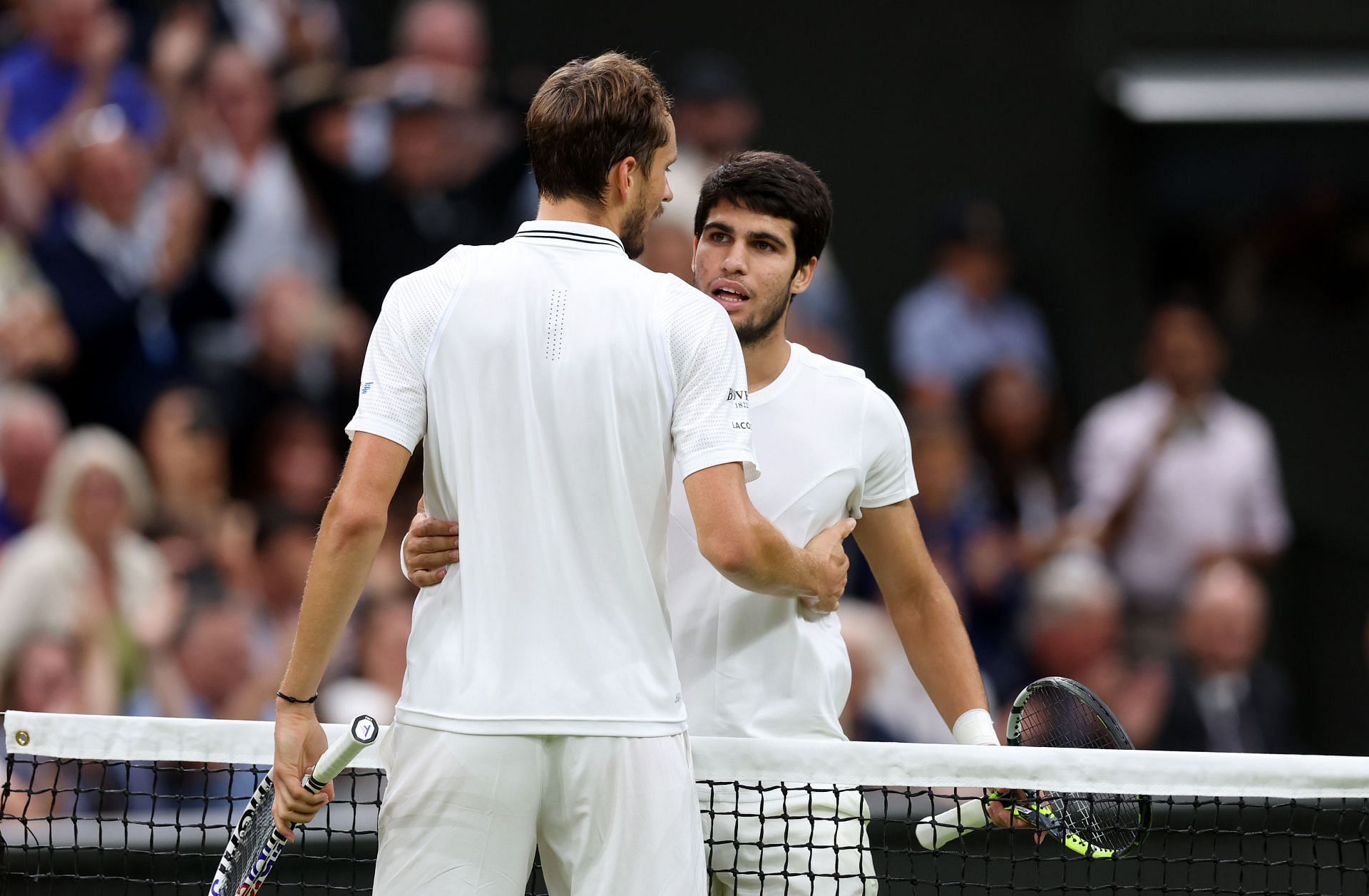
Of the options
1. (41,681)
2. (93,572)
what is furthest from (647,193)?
(93,572)

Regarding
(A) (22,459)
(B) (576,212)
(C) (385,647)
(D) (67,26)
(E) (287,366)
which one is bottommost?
(B) (576,212)

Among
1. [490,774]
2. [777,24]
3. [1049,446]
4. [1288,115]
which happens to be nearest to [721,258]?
[490,774]

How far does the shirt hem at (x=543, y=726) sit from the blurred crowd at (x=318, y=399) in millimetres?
3813

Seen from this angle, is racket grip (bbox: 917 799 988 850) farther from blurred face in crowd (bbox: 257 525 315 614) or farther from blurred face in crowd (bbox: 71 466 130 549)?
blurred face in crowd (bbox: 71 466 130 549)

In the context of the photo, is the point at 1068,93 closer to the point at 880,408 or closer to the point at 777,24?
the point at 777,24

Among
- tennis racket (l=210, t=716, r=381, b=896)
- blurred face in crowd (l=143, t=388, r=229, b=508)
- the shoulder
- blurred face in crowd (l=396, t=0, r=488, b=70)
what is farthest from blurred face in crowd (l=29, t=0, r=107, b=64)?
tennis racket (l=210, t=716, r=381, b=896)

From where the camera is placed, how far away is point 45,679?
608 centimetres

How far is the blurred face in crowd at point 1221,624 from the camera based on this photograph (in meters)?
7.92

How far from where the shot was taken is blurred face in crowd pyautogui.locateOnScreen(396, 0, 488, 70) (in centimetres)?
845

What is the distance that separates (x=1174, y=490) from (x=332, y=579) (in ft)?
21.2

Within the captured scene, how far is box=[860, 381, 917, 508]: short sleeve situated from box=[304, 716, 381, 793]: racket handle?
46.7 inches

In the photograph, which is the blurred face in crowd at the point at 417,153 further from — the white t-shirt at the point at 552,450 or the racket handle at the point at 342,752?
the racket handle at the point at 342,752

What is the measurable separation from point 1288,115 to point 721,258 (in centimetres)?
732

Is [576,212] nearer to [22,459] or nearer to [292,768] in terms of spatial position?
[292,768]
